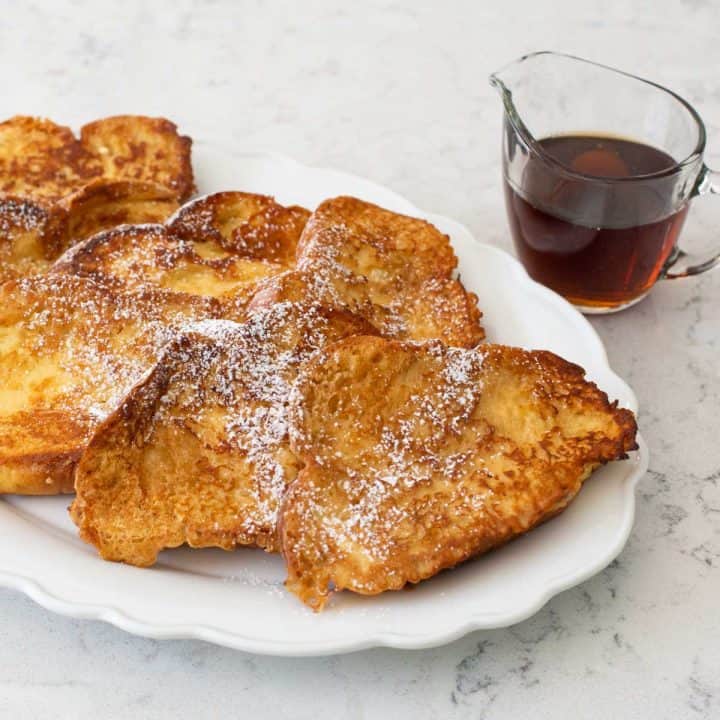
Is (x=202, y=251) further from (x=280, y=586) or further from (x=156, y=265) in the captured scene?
(x=280, y=586)

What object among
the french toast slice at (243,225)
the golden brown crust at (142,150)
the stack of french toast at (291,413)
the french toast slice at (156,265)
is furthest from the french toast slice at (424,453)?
the golden brown crust at (142,150)

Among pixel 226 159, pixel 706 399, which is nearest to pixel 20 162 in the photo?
pixel 226 159

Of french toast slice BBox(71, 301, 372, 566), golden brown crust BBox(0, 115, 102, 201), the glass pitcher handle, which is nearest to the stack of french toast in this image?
french toast slice BBox(71, 301, 372, 566)

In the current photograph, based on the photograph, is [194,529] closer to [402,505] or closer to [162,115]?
[402,505]

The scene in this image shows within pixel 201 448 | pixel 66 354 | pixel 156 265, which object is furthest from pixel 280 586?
pixel 156 265

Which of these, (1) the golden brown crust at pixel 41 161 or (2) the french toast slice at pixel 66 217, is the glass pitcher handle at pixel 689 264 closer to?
(2) the french toast slice at pixel 66 217

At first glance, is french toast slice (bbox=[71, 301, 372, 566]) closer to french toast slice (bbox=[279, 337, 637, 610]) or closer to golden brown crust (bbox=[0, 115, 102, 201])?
french toast slice (bbox=[279, 337, 637, 610])
